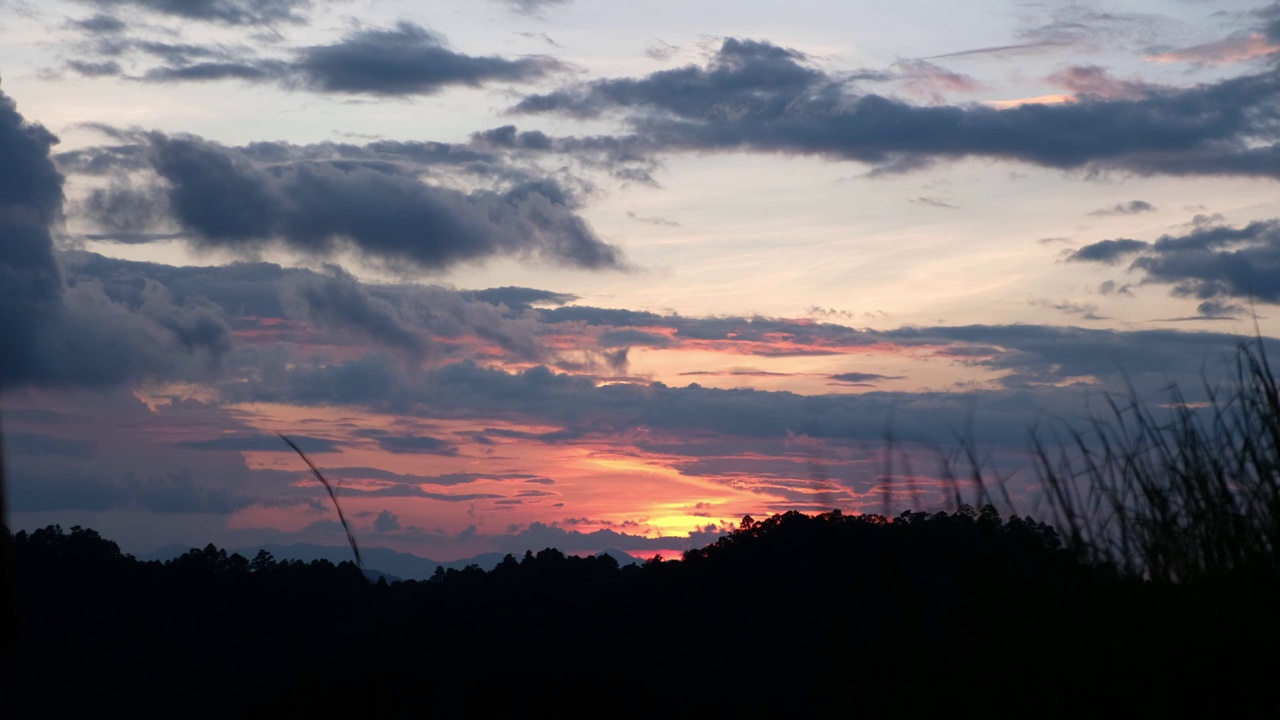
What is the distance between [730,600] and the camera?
118ft

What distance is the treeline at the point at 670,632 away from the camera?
3824 mm

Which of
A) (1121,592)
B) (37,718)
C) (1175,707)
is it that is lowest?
(37,718)

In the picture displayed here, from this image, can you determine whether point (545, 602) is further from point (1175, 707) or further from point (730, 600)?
point (1175, 707)

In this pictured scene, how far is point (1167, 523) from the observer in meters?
4.39

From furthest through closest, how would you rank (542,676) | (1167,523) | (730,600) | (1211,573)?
(730,600)
(542,676)
(1167,523)
(1211,573)

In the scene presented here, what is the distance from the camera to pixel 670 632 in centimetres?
3534

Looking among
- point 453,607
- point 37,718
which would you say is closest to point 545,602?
point 453,607

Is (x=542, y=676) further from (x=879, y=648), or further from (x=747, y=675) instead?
(x=879, y=648)

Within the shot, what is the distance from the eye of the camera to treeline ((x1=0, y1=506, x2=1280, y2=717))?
3.82m

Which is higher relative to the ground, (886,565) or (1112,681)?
(886,565)

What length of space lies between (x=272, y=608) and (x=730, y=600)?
1737 cm

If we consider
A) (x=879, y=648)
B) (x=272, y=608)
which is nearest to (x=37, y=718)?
(x=272, y=608)

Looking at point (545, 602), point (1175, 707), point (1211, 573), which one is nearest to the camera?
point (1175, 707)

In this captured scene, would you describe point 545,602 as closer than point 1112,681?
No
